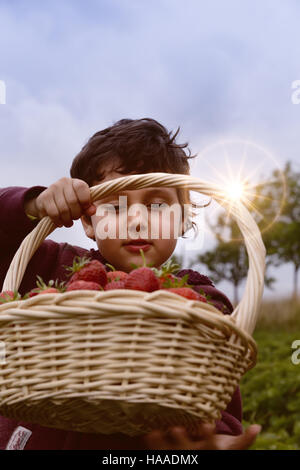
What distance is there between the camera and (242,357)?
979mm

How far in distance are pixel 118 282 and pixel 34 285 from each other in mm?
686

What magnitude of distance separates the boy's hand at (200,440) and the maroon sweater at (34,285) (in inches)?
5.0

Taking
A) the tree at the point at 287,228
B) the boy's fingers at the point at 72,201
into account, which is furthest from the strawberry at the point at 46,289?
the tree at the point at 287,228

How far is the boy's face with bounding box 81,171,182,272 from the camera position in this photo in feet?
4.72

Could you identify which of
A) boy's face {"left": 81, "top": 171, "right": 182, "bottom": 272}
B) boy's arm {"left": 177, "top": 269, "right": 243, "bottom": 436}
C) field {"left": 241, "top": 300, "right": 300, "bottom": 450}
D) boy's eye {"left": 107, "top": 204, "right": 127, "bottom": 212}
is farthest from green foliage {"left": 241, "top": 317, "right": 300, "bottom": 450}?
boy's eye {"left": 107, "top": 204, "right": 127, "bottom": 212}

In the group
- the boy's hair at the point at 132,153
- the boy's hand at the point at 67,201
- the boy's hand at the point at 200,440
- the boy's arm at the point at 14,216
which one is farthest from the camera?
the boy's hair at the point at 132,153

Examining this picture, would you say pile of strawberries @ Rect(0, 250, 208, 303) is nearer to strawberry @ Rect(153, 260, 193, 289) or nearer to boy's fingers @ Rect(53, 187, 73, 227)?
Result: strawberry @ Rect(153, 260, 193, 289)

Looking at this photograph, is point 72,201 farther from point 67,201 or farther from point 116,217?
point 116,217

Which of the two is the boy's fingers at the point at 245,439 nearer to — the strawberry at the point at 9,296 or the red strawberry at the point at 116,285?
the red strawberry at the point at 116,285

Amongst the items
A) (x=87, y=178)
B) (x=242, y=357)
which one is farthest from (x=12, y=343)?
(x=87, y=178)

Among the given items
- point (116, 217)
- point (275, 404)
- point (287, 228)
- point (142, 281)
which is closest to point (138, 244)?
point (116, 217)

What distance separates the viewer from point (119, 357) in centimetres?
84

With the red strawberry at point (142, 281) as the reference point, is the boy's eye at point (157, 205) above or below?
above

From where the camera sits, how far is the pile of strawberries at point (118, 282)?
954mm
